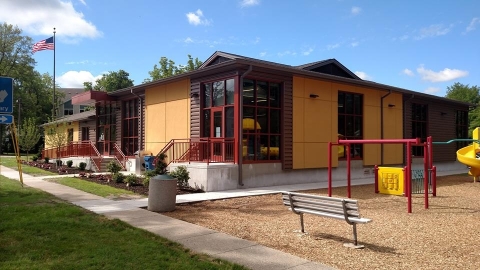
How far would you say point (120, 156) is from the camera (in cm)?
2159

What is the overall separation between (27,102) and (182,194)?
180 ft

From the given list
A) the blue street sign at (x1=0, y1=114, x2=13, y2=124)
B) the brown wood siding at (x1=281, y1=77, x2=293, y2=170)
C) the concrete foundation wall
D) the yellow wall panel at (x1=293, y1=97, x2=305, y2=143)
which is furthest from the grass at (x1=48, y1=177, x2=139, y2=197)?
the yellow wall panel at (x1=293, y1=97, x2=305, y2=143)

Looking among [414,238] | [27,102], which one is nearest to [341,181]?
[414,238]

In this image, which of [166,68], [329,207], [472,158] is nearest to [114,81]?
[166,68]

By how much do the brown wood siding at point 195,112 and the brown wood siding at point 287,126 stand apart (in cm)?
346

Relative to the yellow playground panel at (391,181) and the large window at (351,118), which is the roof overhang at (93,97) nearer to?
the large window at (351,118)

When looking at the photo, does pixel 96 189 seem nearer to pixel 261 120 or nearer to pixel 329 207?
pixel 261 120

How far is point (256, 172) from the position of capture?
1414 centimetres

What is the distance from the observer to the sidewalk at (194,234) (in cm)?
511

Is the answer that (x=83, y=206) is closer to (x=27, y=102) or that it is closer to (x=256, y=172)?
(x=256, y=172)

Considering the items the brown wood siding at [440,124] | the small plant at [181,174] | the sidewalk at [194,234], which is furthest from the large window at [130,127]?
the brown wood siding at [440,124]

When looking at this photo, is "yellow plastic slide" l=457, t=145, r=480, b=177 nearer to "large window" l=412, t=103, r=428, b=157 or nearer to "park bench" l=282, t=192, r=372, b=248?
"large window" l=412, t=103, r=428, b=157

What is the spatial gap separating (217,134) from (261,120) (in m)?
1.80

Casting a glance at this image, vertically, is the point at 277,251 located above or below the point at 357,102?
below
